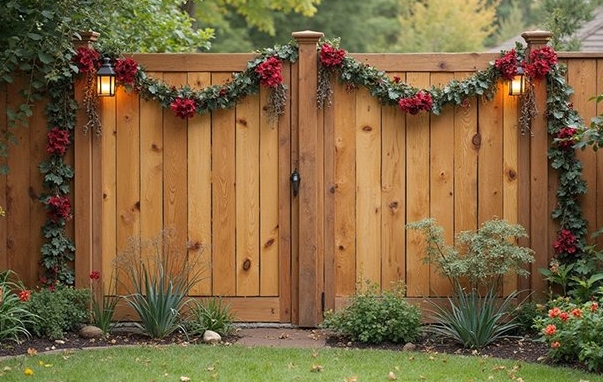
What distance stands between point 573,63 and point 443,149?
1179 mm

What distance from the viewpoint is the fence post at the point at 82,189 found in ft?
26.3

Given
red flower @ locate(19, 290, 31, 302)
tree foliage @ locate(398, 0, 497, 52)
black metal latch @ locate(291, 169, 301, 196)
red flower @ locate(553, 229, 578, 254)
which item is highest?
tree foliage @ locate(398, 0, 497, 52)

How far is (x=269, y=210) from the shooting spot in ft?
26.6

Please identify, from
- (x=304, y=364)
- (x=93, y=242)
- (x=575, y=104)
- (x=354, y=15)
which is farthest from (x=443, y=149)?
(x=354, y=15)

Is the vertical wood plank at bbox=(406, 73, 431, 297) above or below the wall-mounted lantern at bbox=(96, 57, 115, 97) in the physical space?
below

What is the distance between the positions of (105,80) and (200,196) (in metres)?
1.14

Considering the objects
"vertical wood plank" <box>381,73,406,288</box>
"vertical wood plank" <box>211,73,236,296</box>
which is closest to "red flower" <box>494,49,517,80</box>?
"vertical wood plank" <box>381,73,406,288</box>

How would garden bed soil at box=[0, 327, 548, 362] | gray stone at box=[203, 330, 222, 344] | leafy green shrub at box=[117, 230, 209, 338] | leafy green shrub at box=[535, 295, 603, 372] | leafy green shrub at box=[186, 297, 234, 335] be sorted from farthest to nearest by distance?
leafy green shrub at box=[186, 297, 234, 335] → leafy green shrub at box=[117, 230, 209, 338] → gray stone at box=[203, 330, 222, 344] → garden bed soil at box=[0, 327, 548, 362] → leafy green shrub at box=[535, 295, 603, 372]

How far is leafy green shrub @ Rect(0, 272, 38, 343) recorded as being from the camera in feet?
23.5

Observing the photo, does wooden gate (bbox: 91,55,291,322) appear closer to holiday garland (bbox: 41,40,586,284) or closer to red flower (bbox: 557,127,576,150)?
holiday garland (bbox: 41,40,586,284)

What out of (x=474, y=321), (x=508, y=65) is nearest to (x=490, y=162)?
(x=508, y=65)

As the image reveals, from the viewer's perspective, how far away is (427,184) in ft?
26.5

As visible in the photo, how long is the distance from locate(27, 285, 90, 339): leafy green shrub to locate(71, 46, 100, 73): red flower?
166 centimetres

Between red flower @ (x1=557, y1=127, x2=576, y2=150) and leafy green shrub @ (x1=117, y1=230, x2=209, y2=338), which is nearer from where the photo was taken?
leafy green shrub @ (x1=117, y1=230, x2=209, y2=338)
